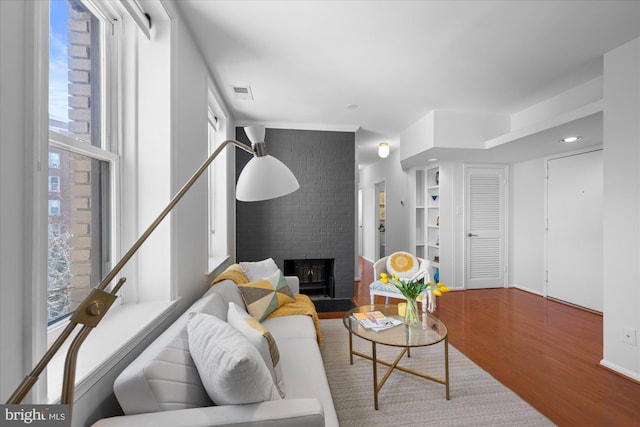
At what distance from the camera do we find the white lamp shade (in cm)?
114

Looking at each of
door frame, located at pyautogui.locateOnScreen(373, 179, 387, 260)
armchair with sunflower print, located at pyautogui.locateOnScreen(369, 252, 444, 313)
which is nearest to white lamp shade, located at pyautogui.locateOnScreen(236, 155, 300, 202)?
armchair with sunflower print, located at pyautogui.locateOnScreen(369, 252, 444, 313)

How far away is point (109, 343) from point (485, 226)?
4.96 m

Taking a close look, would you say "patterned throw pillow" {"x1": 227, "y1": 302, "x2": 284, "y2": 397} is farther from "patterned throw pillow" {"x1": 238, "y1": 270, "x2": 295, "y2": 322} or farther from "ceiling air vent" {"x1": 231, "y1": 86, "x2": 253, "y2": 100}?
"ceiling air vent" {"x1": 231, "y1": 86, "x2": 253, "y2": 100}

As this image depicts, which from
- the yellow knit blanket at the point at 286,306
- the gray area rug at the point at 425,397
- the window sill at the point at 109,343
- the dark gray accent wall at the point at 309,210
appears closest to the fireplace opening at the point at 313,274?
the dark gray accent wall at the point at 309,210

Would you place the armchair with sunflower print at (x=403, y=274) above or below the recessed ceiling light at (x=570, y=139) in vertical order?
below

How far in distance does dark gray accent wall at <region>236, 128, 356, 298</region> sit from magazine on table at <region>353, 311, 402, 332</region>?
6.24 feet

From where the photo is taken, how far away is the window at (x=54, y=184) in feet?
3.52

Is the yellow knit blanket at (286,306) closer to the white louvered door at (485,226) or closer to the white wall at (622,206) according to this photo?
the white wall at (622,206)

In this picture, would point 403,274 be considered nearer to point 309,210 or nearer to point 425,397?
point 309,210

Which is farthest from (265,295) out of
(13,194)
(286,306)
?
(13,194)

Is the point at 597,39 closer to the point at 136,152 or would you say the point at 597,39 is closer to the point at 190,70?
the point at 190,70

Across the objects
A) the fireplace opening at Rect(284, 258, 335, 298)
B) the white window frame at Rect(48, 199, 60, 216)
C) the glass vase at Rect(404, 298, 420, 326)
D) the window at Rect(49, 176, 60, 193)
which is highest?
the window at Rect(49, 176, 60, 193)

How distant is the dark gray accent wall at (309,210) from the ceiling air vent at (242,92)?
2.82 ft

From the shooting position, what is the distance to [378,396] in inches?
74.3
